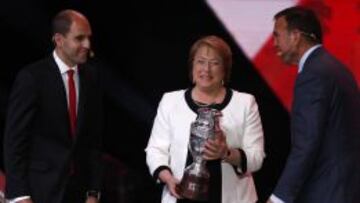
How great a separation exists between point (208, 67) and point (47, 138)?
0.74m

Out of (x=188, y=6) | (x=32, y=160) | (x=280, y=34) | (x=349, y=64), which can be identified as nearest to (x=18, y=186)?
(x=32, y=160)

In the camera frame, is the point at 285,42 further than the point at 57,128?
No

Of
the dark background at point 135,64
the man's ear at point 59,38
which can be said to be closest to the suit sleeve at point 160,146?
the man's ear at point 59,38

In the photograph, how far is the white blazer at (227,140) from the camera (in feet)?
10.9

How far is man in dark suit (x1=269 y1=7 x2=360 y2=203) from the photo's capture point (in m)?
2.96

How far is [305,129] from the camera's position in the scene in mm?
2959

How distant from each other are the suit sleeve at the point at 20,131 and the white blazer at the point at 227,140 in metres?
0.51

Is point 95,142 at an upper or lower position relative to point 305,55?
lower

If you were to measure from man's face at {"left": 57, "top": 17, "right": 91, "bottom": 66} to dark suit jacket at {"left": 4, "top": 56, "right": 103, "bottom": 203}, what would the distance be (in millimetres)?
66

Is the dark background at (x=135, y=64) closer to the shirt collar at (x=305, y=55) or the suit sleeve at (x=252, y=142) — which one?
the suit sleeve at (x=252, y=142)

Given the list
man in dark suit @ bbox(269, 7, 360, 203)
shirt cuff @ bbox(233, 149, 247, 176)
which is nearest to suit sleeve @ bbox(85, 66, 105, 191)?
shirt cuff @ bbox(233, 149, 247, 176)

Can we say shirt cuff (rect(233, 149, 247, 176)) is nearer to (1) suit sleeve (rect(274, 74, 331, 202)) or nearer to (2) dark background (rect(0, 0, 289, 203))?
(1) suit sleeve (rect(274, 74, 331, 202))

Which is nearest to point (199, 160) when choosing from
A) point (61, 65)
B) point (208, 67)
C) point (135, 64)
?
point (208, 67)

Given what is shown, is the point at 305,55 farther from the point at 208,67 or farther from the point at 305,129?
the point at 208,67
